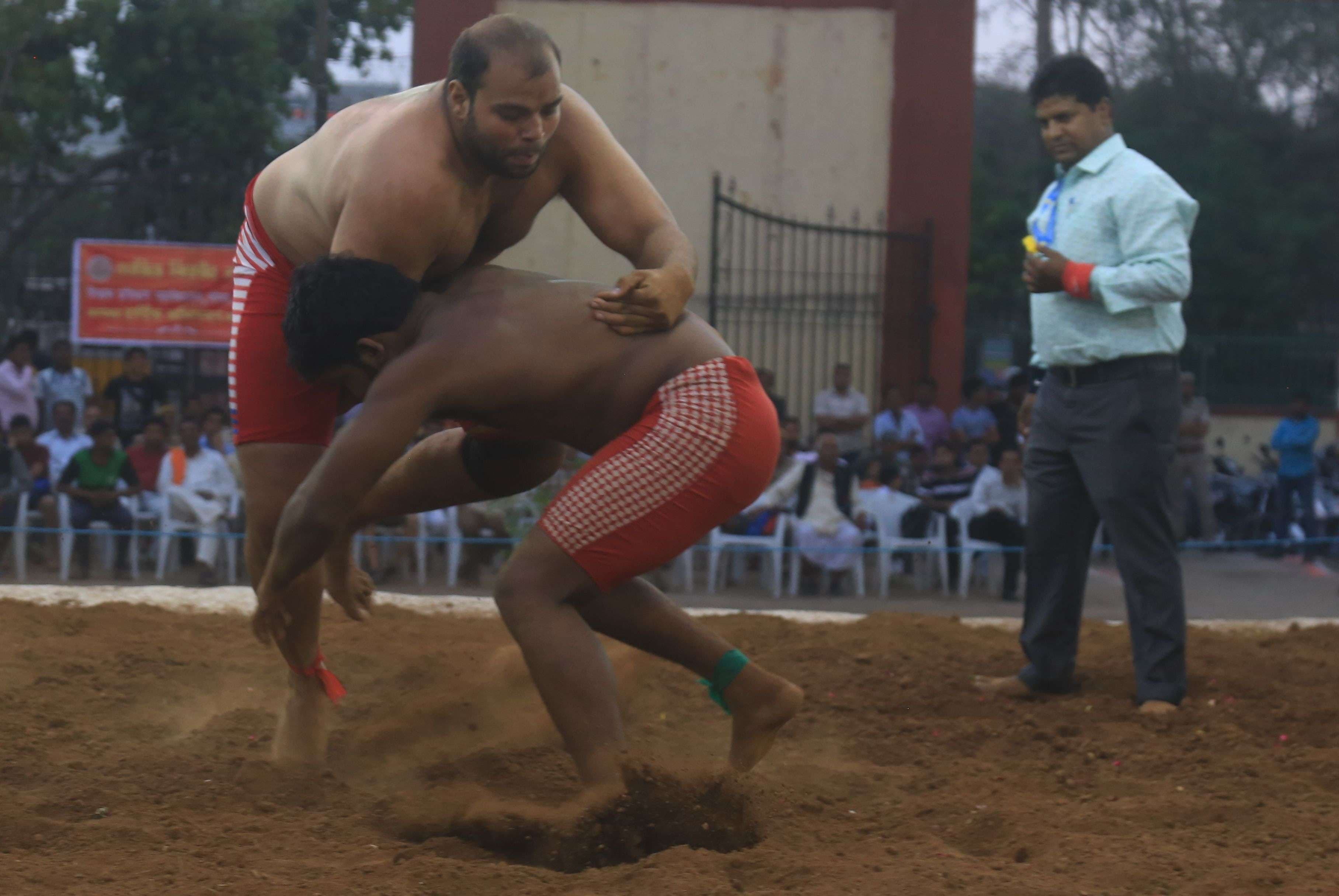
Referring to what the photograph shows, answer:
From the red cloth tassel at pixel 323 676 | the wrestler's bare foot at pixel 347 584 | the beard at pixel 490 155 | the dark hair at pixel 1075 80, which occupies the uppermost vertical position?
the dark hair at pixel 1075 80

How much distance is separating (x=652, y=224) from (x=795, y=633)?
2.16 metres

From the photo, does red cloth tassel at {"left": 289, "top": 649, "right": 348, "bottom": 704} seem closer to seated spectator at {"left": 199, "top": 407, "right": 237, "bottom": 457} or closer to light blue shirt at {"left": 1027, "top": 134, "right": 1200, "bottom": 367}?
light blue shirt at {"left": 1027, "top": 134, "right": 1200, "bottom": 367}

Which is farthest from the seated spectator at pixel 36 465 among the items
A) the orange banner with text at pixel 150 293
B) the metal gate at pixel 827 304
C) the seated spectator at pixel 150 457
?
the metal gate at pixel 827 304

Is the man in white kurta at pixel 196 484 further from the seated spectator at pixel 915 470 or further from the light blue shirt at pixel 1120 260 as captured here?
the light blue shirt at pixel 1120 260

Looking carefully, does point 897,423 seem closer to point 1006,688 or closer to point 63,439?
point 63,439

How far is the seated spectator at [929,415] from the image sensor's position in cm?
970

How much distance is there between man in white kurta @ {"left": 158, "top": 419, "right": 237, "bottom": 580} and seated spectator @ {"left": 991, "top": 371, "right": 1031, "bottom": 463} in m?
4.75

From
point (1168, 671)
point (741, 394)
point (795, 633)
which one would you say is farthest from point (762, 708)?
point (795, 633)

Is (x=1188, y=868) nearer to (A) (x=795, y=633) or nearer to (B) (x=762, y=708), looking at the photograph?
(B) (x=762, y=708)

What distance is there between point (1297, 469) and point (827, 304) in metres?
3.47

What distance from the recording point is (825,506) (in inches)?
319

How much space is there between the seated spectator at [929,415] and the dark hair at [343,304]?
7.17 m

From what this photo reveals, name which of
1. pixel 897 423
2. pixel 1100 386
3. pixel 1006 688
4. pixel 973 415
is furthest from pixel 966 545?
pixel 1100 386

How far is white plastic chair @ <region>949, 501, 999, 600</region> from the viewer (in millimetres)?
7996
